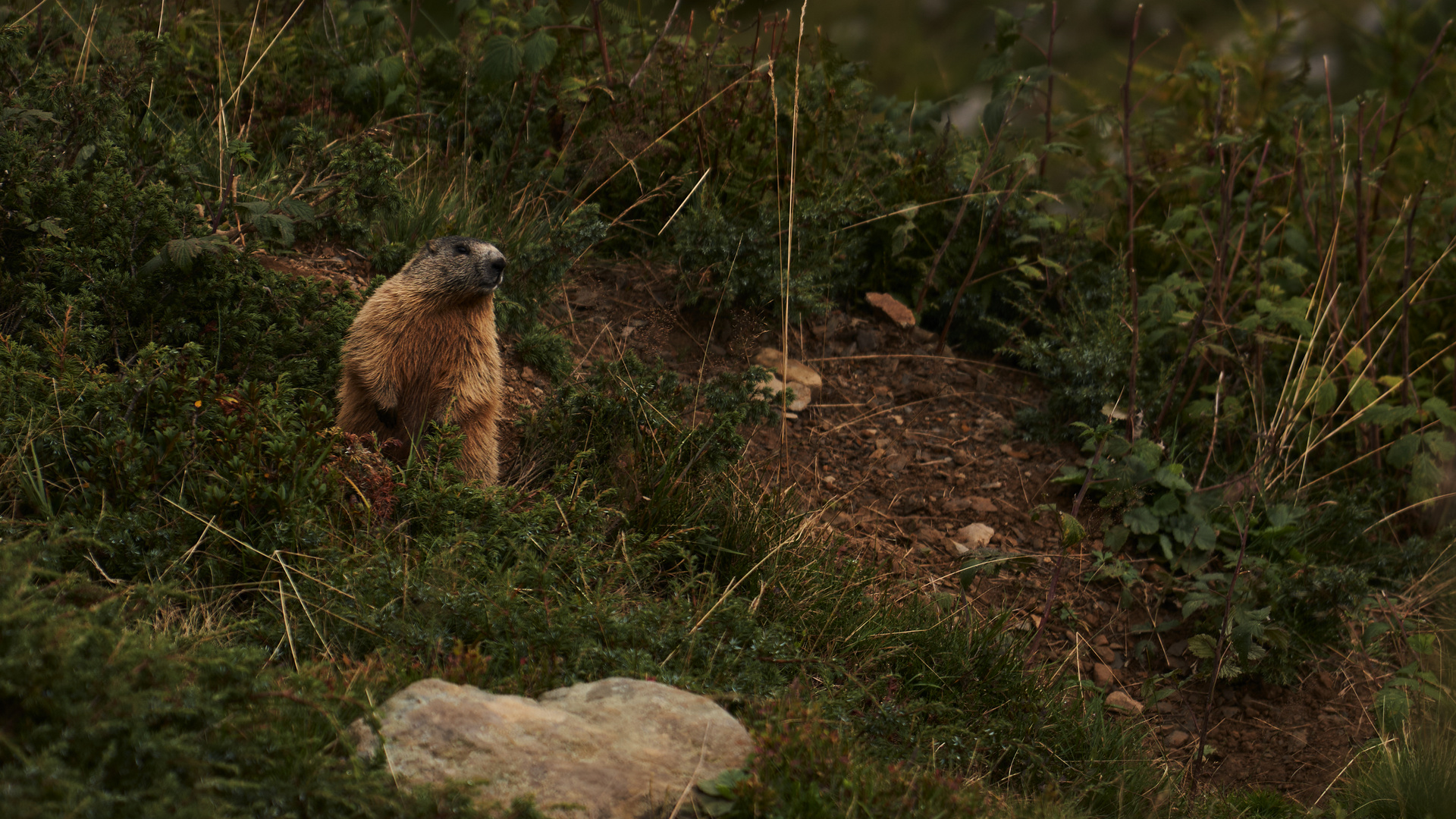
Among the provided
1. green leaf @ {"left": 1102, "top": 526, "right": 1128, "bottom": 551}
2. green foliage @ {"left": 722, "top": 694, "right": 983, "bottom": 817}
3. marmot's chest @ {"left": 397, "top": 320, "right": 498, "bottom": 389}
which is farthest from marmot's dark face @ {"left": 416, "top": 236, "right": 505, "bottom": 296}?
green leaf @ {"left": 1102, "top": 526, "right": 1128, "bottom": 551}

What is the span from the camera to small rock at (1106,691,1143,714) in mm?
4066

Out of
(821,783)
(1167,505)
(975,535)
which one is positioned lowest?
(975,535)

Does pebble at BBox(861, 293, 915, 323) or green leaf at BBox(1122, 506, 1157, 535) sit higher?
pebble at BBox(861, 293, 915, 323)

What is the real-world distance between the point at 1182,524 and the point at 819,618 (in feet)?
6.75

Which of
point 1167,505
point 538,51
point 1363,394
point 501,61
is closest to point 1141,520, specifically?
point 1167,505

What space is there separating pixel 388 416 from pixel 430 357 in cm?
28

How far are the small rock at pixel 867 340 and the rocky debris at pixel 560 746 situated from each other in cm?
322

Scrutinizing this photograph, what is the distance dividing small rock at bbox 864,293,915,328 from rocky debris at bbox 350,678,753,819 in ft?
11.0

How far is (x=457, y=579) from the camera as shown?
10.2 ft

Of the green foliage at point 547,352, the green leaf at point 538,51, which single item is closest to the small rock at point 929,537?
the green foliage at point 547,352

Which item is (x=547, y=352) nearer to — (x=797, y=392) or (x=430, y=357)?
(x=430, y=357)

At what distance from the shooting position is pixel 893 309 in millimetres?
5684

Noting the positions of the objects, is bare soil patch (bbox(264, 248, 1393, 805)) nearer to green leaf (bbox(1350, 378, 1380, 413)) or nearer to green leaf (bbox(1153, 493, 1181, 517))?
green leaf (bbox(1153, 493, 1181, 517))

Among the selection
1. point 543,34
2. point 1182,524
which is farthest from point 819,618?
point 543,34
